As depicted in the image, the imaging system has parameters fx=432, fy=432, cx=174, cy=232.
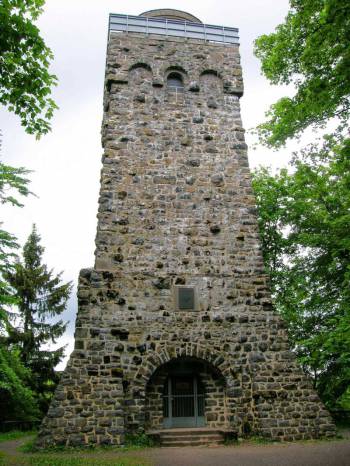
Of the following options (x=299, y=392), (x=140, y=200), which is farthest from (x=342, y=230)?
(x=140, y=200)

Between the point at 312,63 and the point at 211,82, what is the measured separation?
691cm

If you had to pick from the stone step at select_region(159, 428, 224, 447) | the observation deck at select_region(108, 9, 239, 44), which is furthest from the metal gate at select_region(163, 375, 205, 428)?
the observation deck at select_region(108, 9, 239, 44)

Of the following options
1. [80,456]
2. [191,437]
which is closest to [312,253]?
[191,437]

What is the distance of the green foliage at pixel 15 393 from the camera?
13008 millimetres

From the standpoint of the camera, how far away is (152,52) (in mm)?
13844

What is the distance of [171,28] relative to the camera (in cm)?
1435

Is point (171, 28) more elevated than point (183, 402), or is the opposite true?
point (171, 28)

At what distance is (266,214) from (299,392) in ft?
32.6

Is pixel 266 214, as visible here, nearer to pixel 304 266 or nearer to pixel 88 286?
pixel 304 266

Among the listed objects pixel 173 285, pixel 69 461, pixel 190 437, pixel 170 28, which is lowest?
pixel 69 461

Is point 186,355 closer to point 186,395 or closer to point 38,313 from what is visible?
point 186,395

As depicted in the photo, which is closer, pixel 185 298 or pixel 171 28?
pixel 185 298

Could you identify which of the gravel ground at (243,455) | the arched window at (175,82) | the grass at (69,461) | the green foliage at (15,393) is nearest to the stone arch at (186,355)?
the gravel ground at (243,455)

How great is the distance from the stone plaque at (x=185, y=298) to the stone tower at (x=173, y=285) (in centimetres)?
3
